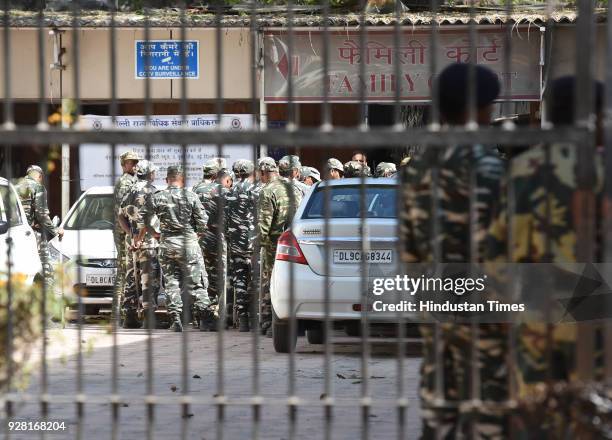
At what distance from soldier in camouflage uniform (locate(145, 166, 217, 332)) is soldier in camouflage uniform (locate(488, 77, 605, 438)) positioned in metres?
9.24

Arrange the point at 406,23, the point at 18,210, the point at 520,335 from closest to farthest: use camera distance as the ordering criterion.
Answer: the point at 520,335
the point at 18,210
the point at 406,23

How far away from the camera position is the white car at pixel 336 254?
9.62 meters

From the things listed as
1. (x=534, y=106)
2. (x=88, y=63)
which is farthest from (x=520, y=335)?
(x=88, y=63)

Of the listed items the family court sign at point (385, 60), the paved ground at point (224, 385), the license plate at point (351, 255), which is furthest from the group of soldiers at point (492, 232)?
the family court sign at point (385, 60)

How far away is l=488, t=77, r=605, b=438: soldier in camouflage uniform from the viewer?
13.0ft

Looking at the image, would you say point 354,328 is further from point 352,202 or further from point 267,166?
point 267,166

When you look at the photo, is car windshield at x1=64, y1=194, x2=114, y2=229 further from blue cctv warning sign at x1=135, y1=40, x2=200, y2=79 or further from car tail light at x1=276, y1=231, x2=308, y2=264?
car tail light at x1=276, y1=231, x2=308, y2=264

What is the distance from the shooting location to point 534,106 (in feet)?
56.3

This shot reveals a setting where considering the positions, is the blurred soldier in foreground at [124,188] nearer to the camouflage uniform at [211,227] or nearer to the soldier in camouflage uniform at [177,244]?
the soldier in camouflage uniform at [177,244]

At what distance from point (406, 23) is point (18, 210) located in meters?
6.57

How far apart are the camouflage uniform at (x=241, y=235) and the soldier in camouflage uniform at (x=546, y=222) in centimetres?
943

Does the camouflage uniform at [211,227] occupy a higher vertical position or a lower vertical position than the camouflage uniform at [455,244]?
lower

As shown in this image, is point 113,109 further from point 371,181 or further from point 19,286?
point 371,181

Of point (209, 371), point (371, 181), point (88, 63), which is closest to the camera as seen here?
point (209, 371)
